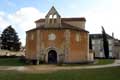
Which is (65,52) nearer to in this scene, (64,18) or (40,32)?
(40,32)

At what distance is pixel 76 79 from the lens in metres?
20.8

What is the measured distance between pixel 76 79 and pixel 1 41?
74.0 metres

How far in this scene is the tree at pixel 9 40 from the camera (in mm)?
90500

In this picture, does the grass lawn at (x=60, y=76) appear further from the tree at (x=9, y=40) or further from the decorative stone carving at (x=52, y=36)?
the tree at (x=9, y=40)

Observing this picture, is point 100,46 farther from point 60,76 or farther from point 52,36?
point 60,76

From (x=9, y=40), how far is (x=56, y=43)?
48.0 metres

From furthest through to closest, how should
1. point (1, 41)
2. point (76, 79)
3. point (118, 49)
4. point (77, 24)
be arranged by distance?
point (118, 49)
point (1, 41)
point (77, 24)
point (76, 79)

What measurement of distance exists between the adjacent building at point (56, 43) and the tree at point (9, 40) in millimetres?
42714

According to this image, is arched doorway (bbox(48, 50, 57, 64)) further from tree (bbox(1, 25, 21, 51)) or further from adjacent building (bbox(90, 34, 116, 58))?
adjacent building (bbox(90, 34, 116, 58))

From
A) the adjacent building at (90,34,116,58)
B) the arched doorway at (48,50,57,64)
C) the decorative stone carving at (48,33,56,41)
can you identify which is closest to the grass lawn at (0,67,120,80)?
the arched doorway at (48,50,57,64)

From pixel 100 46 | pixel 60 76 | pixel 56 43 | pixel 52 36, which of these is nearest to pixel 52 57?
pixel 56 43

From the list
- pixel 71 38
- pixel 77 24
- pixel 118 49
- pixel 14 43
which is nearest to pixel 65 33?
pixel 71 38

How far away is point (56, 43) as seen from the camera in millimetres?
47188

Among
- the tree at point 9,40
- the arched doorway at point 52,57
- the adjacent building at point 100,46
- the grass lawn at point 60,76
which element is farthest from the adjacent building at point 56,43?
the adjacent building at point 100,46
